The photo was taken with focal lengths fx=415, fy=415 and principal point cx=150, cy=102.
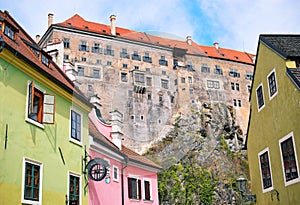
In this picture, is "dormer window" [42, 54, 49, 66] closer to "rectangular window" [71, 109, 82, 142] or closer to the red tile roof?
the red tile roof

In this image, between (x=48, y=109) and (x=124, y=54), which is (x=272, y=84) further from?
(x=124, y=54)

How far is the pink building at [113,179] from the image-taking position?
45.8 ft

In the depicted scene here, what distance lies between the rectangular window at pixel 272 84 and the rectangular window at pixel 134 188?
705 cm

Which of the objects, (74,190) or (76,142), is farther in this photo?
(76,142)

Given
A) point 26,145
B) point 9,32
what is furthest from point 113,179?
point 9,32

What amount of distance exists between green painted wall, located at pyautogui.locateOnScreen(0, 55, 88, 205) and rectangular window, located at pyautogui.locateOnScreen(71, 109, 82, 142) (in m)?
0.28

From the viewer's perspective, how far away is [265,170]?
12.9m

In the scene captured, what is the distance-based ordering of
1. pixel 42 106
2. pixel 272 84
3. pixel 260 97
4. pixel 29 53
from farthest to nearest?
pixel 260 97
pixel 272 84
pixel 29 53
pixel 42 106

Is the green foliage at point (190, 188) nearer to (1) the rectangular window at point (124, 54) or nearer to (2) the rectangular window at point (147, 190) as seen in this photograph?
(2) the rectangular window at point (147, 190)

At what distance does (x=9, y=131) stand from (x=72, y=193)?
354 centimetres

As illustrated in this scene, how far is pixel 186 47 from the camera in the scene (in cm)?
605

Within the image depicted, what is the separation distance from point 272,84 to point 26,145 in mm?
7186

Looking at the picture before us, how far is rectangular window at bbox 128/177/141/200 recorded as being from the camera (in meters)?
16.6

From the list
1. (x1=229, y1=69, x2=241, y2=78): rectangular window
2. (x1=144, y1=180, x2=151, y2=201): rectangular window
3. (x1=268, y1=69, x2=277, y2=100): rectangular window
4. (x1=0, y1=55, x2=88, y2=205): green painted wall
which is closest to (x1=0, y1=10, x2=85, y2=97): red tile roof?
(x1=0, y1=55, x2=88, y2=205): green painted wall
